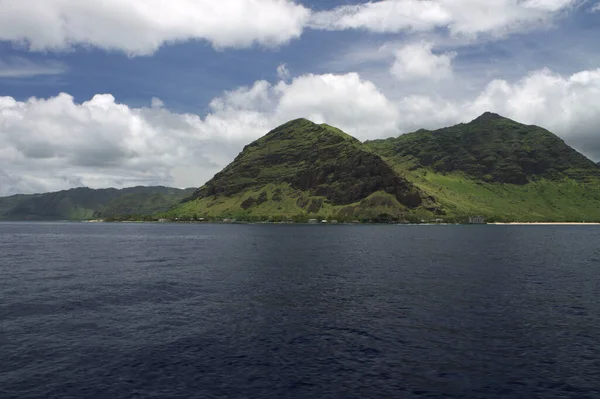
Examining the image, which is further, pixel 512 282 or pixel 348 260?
pixel 348 260

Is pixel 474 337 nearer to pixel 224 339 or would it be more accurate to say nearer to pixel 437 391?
pixel 437 391

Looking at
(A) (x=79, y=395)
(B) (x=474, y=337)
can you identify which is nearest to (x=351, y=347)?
(B) (x=474, y=337)

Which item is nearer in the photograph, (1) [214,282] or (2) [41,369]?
(2) [41,369]

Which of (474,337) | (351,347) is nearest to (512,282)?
(474,337)

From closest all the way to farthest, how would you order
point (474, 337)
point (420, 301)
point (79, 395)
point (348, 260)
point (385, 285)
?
point (79, 395)
point (474, 337)
point (420, 301)
point (385, 285)
point (348, 260)

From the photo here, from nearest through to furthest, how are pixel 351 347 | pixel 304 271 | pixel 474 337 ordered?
pixel 351 347 → pixel 474 337 → pixel 304 271

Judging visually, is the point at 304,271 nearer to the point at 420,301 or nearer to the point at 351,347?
the point at 420,301

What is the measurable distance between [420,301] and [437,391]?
111 ft

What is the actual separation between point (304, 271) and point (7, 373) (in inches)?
2791

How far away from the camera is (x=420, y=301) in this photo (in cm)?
6512

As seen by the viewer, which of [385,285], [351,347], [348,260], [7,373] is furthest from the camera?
[348,260]

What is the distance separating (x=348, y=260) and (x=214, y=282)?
54643mm

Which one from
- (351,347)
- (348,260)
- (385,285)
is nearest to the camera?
(351,347)

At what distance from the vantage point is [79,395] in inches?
1233
